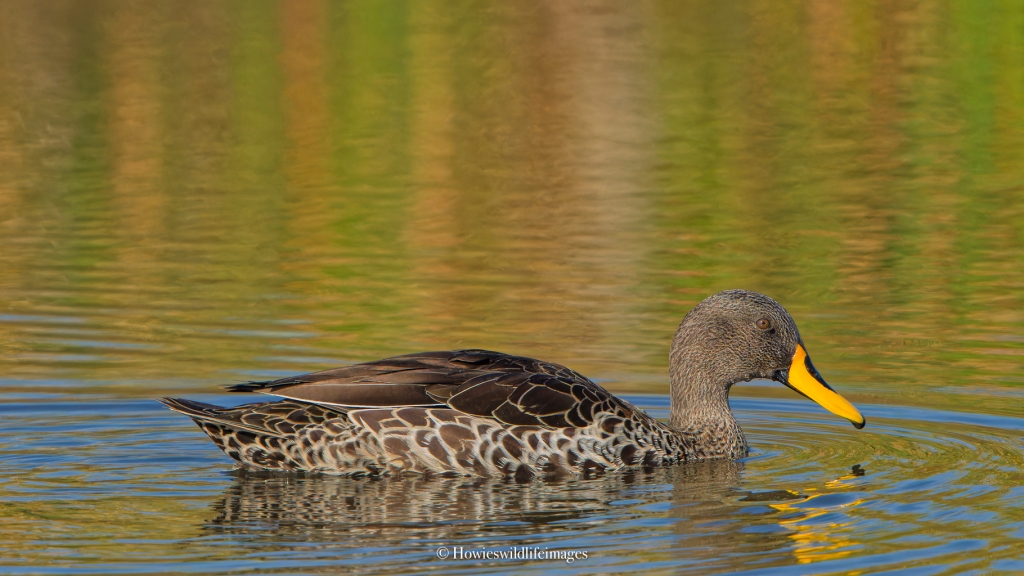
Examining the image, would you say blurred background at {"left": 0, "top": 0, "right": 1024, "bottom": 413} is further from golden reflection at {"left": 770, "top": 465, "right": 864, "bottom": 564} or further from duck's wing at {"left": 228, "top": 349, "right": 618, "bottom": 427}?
golden reflection at {"left": 770, "top": 465, "right": 864, "bottom": 564}

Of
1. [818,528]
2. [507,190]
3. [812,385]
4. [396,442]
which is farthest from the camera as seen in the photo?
[507,190]

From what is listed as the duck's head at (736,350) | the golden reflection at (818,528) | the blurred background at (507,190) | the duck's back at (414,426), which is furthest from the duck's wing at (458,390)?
the blurred background at (507,190)

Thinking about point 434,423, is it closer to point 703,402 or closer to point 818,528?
point 703,402

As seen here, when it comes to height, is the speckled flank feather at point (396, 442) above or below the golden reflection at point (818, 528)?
above

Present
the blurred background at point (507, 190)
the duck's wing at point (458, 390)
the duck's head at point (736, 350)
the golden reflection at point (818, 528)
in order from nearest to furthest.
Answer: the golden reflection at point (818, 528)
the duck's wing at point (458, 390)
the duck's head at point (736, 350)
the blurred background at point (507, 190)

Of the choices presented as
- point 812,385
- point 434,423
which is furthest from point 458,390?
point 812,385

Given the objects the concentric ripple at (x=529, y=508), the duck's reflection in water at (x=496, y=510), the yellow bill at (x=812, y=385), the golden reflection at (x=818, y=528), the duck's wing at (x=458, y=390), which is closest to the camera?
the concentric ripple at (x=529, y=508)

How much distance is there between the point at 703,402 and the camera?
9.59 meters

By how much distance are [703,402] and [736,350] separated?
0.36 metres

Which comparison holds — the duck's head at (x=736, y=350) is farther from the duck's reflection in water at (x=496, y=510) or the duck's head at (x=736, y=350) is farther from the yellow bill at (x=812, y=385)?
the duck's reflection in water at (x=496, y=510)

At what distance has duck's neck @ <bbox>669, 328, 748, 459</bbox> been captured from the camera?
9.43m

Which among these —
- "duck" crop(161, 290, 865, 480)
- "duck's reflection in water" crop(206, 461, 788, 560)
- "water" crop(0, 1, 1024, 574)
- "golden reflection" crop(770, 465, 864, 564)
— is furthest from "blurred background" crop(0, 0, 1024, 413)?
"golden reflection" crop(770, 465, 864, 564)

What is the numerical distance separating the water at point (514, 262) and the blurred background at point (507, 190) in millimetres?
65

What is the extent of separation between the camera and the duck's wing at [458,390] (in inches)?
346
